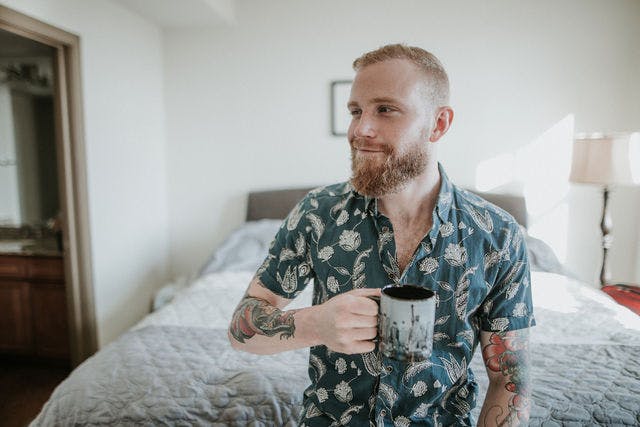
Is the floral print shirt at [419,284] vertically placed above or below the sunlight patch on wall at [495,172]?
below

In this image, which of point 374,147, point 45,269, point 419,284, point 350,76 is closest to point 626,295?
point 419,284

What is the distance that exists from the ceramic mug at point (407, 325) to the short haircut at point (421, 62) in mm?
549

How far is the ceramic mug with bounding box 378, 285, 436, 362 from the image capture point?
0.71m

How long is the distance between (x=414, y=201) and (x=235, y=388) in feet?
2.70

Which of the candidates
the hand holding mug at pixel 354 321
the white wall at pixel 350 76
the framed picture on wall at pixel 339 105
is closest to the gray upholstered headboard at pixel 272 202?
the white wall at pixel 350 76

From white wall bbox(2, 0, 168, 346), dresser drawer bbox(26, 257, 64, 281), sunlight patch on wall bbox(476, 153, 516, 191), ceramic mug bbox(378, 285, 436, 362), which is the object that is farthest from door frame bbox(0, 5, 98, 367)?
sunlight patch on wall bbox(476, 153, 516, 191)

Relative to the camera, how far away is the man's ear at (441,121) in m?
1.11

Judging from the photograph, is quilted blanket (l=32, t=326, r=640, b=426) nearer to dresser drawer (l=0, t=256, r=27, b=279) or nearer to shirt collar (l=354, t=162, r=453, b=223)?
shirt collar (l=354, t=162, r=453, b=223)

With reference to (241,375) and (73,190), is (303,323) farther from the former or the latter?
(73,190)

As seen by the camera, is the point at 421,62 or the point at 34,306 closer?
the point at 421,62

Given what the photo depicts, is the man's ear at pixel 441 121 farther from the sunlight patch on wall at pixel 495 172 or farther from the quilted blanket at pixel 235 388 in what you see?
the sunlight patch on wall at pixel 495 172

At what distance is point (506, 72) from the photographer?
3.19 m

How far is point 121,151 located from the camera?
296 centimetres

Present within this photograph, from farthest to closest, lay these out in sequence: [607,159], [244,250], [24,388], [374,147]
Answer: [244,250], [24,388], [607,159], [374,147]
